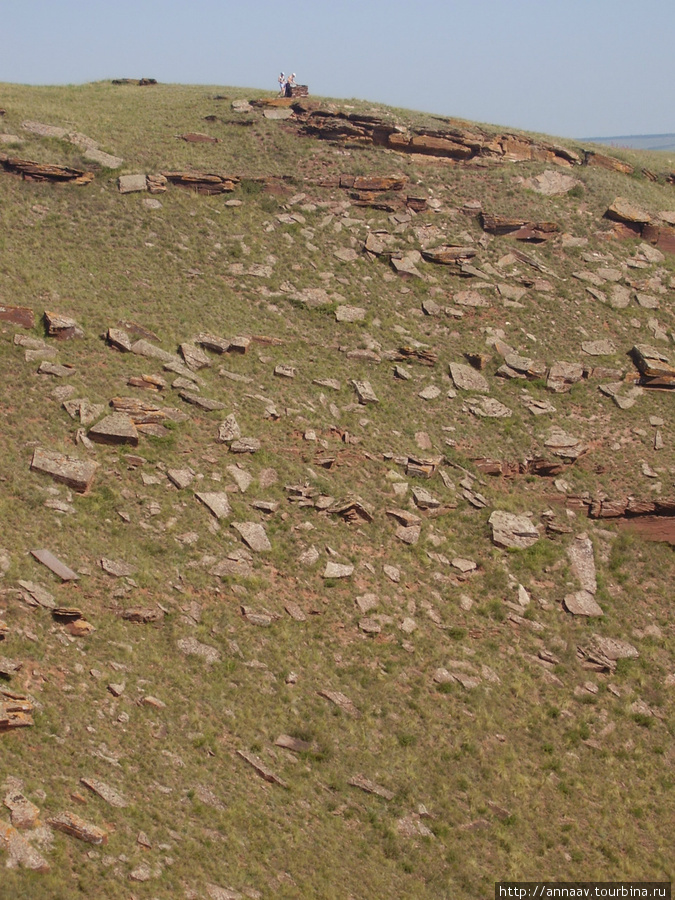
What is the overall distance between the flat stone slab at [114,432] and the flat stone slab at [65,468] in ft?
4.32

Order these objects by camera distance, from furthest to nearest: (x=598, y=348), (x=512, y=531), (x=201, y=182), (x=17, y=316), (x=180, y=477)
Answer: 1. (x=201, y=182)
2. (x=598, y=348)
3. (x=17, y=316)
4. (x=512, y=531)
5. (x=180, y=477)

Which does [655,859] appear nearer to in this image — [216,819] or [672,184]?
[216,819]

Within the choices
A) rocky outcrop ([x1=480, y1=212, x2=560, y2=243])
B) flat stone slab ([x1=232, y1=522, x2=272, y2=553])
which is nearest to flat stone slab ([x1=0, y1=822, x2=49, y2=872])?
flat stone slab ([x1=232, y1=522, x2=272, y2=553])

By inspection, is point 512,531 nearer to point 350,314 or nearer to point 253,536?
point 253,536

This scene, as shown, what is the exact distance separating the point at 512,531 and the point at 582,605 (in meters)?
3.39

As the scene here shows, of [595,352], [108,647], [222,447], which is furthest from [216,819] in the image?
[595,352]

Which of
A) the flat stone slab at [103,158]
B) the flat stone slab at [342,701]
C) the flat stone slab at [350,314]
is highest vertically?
the flat stone slab at [103,158]

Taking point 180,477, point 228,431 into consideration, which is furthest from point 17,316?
point 180,477

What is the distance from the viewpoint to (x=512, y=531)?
26156 mm

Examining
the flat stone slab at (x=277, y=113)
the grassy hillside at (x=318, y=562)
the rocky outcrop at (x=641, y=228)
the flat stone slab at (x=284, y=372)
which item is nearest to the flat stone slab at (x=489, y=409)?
the grassy hillside at (x=318, y=562)

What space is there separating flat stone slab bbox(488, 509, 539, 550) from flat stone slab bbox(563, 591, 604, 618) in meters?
2.30

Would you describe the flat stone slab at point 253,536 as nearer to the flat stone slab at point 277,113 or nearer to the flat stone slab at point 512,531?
the flat stone slab at point 512,531

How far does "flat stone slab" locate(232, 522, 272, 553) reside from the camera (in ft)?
73.2

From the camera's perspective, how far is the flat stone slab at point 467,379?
31828mm
